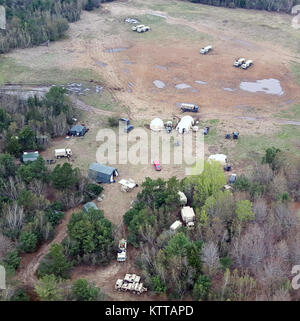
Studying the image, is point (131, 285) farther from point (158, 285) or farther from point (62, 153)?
point (62, 153)

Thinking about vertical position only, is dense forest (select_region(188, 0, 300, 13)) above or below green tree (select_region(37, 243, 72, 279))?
above

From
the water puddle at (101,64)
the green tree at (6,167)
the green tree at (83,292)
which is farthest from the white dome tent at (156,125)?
the green tree at (83,292)

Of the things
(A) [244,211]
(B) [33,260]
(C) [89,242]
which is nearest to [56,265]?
(C) [89,242]

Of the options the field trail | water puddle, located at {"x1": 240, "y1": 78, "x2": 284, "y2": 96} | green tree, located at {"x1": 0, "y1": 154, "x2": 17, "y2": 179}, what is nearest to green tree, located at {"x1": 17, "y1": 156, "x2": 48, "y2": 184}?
green tree, located at {"x1": 0, "y1": 154, "x2": 17, "y2": 179}

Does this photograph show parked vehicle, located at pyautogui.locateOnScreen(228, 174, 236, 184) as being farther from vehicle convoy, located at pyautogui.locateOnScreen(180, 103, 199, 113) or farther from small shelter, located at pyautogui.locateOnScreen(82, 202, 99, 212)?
vehicle convoy, located at pyautogui.locateOnScreen(180, 103, 199, 113)

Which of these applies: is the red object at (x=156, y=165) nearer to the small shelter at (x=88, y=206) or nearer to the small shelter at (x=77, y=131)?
the small shelter at (x=88, y=206)

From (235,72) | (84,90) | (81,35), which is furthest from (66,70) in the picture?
(235,72)
